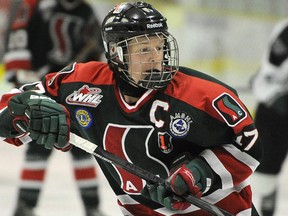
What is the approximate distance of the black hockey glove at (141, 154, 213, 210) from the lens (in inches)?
→ 95.7

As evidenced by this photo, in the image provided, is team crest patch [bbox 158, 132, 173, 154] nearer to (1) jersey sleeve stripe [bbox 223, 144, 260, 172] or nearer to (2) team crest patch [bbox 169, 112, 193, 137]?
(2) team crest patch [bbox 169, 112, 193, 137]

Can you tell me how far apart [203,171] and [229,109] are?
0.64ft

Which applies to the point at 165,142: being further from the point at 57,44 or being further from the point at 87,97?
the point at 57,44

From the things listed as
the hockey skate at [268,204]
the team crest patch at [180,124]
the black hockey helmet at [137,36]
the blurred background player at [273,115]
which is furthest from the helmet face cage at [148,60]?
the hockey skate at [268,204]

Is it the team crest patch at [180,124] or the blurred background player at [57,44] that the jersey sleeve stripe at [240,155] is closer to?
the team crest patch at [180,124]

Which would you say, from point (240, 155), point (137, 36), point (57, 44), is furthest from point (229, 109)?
point (57, 44)

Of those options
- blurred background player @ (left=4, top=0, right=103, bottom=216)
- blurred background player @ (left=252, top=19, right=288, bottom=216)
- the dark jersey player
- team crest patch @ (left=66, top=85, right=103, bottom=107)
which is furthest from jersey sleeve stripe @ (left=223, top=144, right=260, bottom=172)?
blurred background player @ (left=4, top=0, right=103, bottom=216)

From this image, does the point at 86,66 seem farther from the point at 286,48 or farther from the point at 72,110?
the point at 286,48

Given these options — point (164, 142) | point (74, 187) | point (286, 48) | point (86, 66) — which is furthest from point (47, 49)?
point (164, 142)

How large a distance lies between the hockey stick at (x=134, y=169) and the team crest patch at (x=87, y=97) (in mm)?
130

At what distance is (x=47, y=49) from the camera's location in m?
4.42

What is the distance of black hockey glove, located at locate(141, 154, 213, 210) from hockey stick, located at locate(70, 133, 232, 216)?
18 millimetres

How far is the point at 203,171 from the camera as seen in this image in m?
2.48

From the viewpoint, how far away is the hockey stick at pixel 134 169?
8.11 feet
